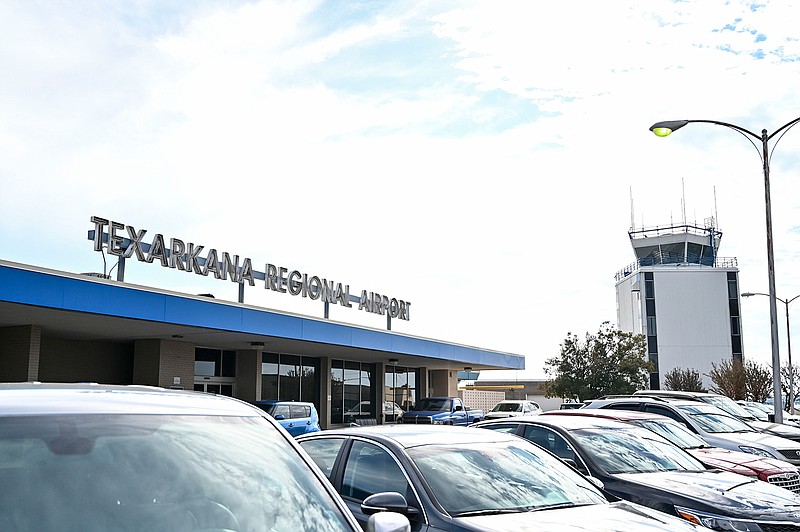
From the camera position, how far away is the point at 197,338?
29.6 m

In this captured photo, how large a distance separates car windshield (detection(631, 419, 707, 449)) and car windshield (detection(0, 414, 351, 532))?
1029 cm

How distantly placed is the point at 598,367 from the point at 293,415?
31089 mm

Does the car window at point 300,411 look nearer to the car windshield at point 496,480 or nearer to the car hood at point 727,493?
the car hood at point 727,493

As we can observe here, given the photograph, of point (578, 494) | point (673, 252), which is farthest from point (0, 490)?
point (673, 252)

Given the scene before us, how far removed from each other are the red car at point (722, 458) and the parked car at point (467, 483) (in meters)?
4.79

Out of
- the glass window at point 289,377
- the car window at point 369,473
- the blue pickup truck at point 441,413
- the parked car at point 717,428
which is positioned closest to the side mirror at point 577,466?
the car window at point 369,473

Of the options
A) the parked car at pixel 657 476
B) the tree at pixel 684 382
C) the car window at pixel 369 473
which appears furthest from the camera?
the tree at pixel 684 382

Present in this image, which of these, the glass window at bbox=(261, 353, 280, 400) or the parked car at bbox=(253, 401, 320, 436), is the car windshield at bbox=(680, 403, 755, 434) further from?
the glass window at bbox=(261, 353, 280, 400)

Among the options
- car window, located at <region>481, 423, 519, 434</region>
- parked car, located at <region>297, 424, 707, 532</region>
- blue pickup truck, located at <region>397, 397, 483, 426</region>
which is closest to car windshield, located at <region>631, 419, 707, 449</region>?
car window, located at <region>481, 423, 519, 434</region>

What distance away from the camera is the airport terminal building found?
862 inches

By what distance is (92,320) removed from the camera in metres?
23.8

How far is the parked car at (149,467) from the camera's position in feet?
9.73

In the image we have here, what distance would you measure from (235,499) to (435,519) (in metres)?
2.90

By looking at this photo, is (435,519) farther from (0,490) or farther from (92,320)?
(92,320)
